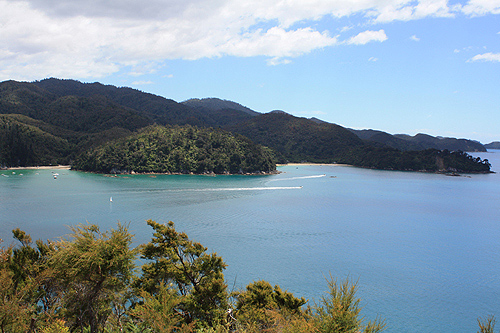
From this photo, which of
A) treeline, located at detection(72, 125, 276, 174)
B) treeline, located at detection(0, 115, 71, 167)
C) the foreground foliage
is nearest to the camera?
the foreground foliage

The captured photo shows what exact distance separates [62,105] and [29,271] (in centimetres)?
13825

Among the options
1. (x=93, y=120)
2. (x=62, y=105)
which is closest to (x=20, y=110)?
(x=62, y=105)

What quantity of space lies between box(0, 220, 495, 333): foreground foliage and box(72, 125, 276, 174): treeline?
68603mm

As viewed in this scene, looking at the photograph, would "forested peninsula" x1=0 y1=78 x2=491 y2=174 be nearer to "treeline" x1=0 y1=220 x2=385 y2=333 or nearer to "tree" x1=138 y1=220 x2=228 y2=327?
"tree" x1=138 y1=220 x2=228 y2=327

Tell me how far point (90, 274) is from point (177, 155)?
74.1 meters

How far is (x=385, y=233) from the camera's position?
101 feet

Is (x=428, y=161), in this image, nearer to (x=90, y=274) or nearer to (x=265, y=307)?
(x=265, y=307)

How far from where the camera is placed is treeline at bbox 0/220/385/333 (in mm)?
8219

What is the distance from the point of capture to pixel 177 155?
269ft

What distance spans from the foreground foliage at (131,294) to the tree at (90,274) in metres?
0.02

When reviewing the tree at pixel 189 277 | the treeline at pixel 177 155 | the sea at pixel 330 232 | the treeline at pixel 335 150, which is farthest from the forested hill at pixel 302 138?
the tree at pixel 189 277

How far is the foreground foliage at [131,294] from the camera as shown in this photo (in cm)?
820

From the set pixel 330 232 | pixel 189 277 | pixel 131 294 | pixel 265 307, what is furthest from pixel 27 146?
pixel 265 307

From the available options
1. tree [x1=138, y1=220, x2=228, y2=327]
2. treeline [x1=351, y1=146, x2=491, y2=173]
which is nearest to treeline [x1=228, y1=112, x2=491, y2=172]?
treeline [x1=351, y1=146, x2=491, y2=173]
